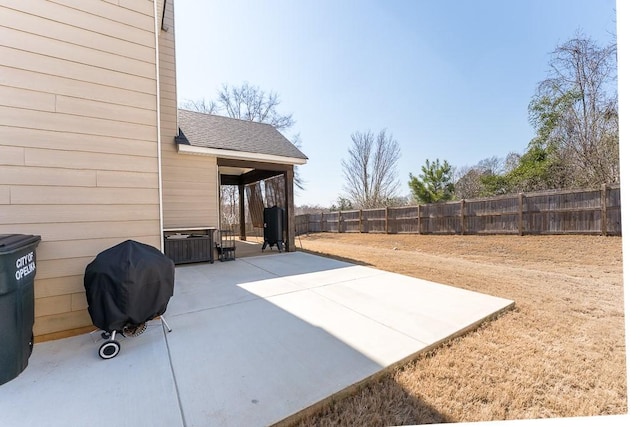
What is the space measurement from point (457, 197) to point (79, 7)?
63.5 feet

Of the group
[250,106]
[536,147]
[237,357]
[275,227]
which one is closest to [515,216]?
[536,147]

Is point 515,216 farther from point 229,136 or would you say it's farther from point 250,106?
point 250,106

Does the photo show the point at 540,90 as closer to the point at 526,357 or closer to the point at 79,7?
the point at 526,357

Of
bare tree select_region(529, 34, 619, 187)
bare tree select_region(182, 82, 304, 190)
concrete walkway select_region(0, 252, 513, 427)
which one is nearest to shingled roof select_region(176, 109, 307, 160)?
concrete walkway select_region(0, 252, 513, 427)

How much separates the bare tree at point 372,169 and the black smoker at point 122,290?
1785 cm

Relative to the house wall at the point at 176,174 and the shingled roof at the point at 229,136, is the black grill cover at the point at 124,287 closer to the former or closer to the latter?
the house wall at the point at 176,174

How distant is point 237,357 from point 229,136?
6587 millimetres

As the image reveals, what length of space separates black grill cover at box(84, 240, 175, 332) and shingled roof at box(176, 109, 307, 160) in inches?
182

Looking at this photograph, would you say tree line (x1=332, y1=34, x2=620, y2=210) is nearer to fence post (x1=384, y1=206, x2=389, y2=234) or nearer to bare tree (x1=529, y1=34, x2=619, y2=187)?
bare tree (x1=529, y1=34, x2=619, y2=187)

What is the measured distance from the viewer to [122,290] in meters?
2.07

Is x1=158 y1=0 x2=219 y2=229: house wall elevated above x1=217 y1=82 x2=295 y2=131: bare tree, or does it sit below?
below

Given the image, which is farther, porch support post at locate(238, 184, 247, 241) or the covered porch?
porch support post at locate(238, 184, 247, 241)

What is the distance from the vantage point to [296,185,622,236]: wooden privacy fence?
7.23 metres

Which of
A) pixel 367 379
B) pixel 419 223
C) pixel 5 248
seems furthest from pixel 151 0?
pixel 419 223
